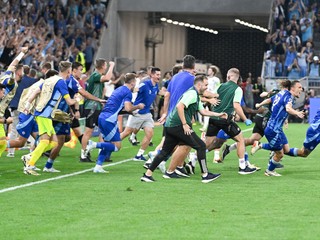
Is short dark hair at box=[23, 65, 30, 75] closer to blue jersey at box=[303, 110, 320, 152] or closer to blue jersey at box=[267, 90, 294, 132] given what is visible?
blue jersey at box=[267, 90, 294, 132]

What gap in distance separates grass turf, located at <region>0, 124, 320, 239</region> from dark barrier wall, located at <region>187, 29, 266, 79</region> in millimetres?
42108

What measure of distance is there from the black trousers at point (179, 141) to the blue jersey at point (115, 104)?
2.36 metres

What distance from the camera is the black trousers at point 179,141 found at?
1609 centimetres

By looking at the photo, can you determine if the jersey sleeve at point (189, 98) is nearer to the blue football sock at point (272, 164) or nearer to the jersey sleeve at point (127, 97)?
the blue football sock at point (272, 164)

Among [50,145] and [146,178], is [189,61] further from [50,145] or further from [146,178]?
[50,145]

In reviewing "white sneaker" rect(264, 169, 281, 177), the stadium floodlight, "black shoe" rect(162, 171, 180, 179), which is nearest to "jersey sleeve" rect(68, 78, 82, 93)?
"black shoe" rect(162, 171, 180, 179)

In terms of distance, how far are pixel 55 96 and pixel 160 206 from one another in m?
5.27

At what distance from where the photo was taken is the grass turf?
10.8 metres

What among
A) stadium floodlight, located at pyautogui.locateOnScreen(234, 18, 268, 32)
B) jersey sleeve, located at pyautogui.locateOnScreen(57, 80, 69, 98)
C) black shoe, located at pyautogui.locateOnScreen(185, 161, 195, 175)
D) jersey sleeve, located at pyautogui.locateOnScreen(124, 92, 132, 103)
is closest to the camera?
jersey sleeve, located at pyautogui.locateOnScreen(57, 80, 69, 98)

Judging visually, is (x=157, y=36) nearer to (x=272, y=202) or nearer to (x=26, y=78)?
(x=26, y=78)

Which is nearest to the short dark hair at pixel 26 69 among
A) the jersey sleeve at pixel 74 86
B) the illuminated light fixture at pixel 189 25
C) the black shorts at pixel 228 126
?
the jersey sleeve at pixel 74 86

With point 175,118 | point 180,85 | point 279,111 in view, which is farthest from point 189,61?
point 279,111

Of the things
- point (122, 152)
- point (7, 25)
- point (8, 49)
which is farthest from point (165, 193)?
point (7, 25)

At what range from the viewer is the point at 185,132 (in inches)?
628
